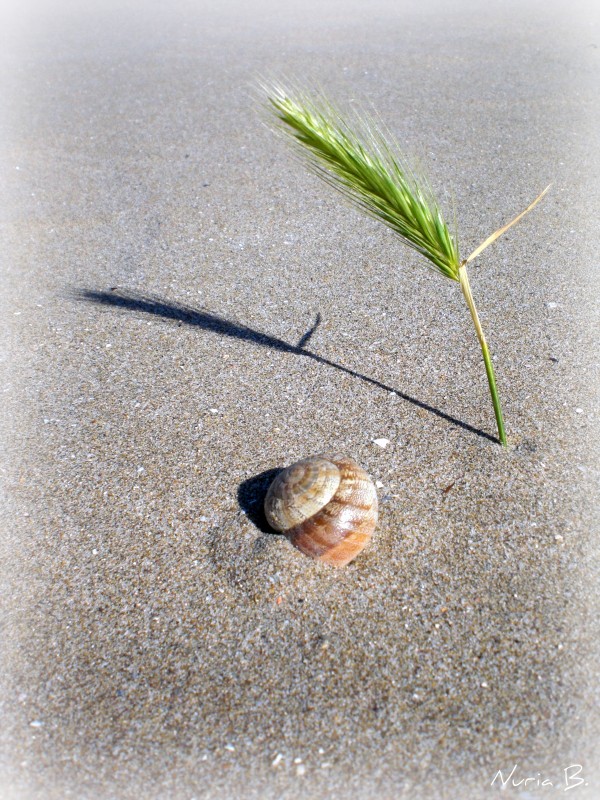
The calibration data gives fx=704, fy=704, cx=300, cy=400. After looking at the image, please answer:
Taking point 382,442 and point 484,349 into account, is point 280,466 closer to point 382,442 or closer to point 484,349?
point 382,442

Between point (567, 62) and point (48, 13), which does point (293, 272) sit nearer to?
point (567, 62)

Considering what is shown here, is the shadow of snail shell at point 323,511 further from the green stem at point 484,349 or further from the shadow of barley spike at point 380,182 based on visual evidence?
the shadow of barley spike at point 380,182

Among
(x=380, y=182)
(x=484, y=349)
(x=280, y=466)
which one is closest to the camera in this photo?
(x=380, y=182)

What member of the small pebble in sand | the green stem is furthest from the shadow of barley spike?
the small pebble in sand

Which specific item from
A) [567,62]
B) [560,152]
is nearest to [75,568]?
[560,152]

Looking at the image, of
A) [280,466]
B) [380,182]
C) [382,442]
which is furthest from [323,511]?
[380,182]

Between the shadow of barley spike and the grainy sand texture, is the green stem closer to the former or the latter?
the shadow of barley spike
